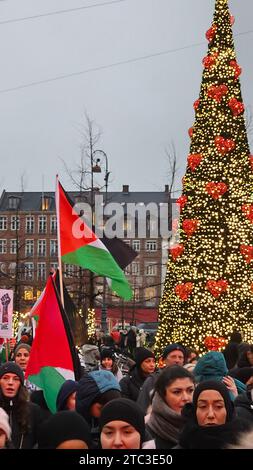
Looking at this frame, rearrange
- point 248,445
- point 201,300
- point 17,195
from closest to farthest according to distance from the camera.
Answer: point 248,445 → point 201,300 → point 17,195

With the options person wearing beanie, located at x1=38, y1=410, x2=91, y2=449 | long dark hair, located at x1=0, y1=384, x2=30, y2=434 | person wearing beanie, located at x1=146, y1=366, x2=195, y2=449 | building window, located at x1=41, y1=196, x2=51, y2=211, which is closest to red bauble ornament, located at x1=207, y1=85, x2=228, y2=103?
long dark hair, located at x1=0, y1=384, x2=30, y2=434

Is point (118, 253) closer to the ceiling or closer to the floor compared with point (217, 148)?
closer to the floor

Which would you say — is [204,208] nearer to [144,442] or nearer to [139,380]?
[139,380]

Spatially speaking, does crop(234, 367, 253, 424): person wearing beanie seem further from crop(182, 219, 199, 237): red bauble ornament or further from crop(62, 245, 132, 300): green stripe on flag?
crop(182, 219, 199, 237): red bauble ornament

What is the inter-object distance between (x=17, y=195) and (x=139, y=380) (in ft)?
309

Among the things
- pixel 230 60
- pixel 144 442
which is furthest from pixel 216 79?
pixel 144 442

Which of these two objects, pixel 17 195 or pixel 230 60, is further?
pixel 17 195

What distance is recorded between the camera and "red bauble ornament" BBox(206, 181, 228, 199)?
1942 centimetres

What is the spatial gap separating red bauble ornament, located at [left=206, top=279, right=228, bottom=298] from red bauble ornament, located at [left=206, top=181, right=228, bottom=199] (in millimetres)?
1930

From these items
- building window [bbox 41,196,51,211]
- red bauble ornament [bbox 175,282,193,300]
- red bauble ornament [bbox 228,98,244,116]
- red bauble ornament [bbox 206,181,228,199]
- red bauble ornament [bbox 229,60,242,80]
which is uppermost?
red bauble ornament [bbox 229,60,242,80]

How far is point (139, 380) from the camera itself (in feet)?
29.9

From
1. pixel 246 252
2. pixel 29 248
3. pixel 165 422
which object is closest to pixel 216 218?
pixel 246 252

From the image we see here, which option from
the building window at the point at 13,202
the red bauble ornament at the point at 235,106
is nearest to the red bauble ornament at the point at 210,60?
the red bauble ornament at the point at 235,106

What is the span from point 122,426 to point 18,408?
223 cm
